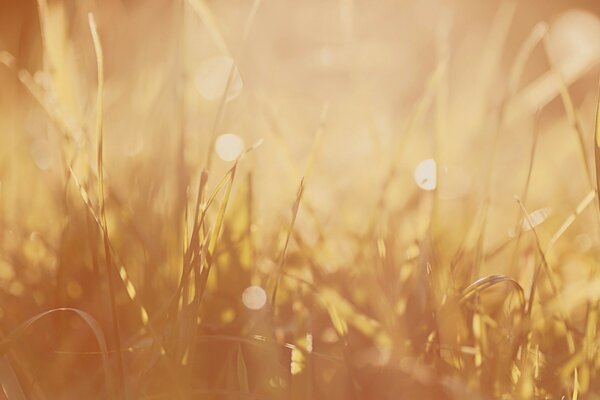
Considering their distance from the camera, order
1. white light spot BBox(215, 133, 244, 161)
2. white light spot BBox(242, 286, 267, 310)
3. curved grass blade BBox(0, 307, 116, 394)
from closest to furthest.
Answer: curved grass blade BBox(0, 307, 116, 394) → white light spot BBox(242, 286, 267, 310) → white light spot BBox(215, 133, 244, 161)

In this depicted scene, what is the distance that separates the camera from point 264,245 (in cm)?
69

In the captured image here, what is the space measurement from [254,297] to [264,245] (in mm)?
149

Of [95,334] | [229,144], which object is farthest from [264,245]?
[95,334]

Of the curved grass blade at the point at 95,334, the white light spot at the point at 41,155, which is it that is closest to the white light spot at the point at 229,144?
the white light spot at the point at 41,155

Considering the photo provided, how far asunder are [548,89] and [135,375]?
1.89ft

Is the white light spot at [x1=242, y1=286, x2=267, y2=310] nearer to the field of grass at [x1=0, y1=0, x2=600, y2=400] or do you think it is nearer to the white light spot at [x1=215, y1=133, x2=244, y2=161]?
the field of grass at [x1=0, y1=0, x2=600, y2=400]

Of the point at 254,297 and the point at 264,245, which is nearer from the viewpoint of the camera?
the point at 254,297

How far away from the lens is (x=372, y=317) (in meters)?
0.57

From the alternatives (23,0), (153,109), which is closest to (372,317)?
(153,109)

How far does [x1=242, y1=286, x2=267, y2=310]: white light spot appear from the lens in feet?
1.75

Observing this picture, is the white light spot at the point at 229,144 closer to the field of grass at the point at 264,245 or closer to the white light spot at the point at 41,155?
the field of grass at the point at 264,245

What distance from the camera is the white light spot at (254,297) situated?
53 centimetres

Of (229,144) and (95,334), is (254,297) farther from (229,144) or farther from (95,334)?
(229,144)

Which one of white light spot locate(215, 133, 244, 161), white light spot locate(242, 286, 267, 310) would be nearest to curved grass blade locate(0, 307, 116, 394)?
white light spot locate(242, 286, 267, 310)
